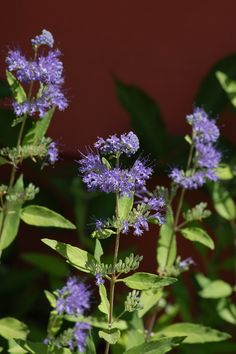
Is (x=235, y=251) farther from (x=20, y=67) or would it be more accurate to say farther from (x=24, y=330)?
(x=20, y=67)

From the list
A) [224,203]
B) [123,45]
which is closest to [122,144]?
[224,203]

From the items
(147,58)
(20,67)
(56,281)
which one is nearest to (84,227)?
(56,281)

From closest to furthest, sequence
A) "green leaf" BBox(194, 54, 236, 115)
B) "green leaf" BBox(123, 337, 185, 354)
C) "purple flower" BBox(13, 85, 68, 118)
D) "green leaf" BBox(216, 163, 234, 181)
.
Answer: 1. "green leaf" BBox(123, 337, 185, 354)
2. "purple flower" BBox(13, 85, 68, 118)
3. "green leaf" BBox(216, 163, 234, 181)
4. "green leaf" BBox(194, 54, 236, 115)

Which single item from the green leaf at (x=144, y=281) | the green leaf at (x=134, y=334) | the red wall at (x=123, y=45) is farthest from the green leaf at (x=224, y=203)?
the green leaf at (x=144, y=281)

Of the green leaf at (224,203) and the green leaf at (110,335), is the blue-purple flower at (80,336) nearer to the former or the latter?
the green leaf at (110,335)

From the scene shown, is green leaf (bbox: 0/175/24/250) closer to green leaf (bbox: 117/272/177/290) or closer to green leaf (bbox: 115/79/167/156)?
green leaf (bbox: 117/272/177/290)

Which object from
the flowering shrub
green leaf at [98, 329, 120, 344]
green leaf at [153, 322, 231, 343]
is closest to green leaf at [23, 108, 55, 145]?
the flowering shrub
